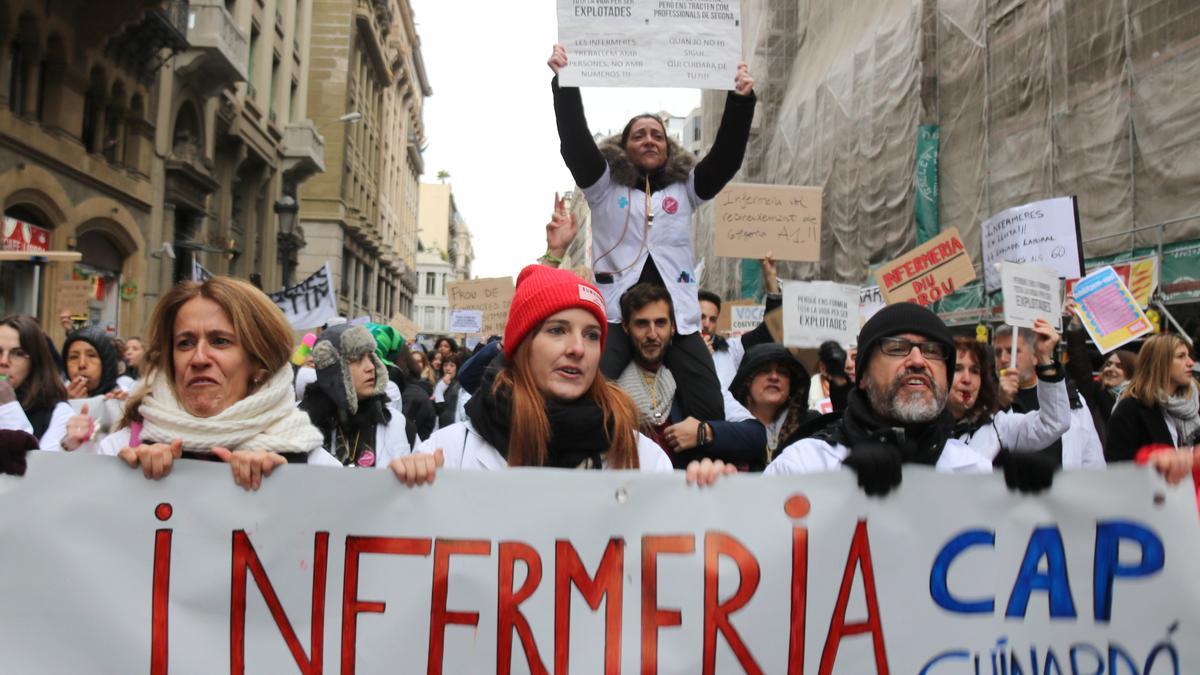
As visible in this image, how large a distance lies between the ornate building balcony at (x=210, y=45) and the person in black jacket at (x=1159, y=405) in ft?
66.6

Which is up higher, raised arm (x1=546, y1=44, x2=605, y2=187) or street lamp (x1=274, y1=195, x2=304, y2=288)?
street lamp (x1=274, y1=195, x2=304, y2=288)

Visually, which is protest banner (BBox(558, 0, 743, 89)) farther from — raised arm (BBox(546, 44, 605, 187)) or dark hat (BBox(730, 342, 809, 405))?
A: dark hat (BBox(730, 342, 809, 405))

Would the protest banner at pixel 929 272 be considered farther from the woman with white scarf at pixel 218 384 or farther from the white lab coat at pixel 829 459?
the woman with white scarf at pixel 218 384

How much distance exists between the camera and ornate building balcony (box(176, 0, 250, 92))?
20.7 metres

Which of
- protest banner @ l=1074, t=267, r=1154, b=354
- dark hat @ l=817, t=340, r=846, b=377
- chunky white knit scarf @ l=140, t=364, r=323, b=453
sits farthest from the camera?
dark hat @ l=817, t=340, r=846, b=377

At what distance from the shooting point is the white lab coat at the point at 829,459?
2.62 meters

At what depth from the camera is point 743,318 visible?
9906 millimetres

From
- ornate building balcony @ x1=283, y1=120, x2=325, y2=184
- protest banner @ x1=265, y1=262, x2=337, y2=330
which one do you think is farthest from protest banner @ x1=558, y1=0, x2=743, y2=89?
ornate building balcony @ x1=283, y1=120, x2=325, y2=184

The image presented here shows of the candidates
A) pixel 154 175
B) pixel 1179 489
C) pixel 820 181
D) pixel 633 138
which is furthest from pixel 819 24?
pixel 1179 489

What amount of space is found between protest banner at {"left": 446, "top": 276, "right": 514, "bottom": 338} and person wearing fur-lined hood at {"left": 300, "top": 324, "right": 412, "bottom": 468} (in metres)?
5.94

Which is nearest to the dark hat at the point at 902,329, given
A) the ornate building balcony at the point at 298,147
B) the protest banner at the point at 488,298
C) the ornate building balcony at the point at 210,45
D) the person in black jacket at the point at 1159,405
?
the person in black jacket at the point at 1159,405

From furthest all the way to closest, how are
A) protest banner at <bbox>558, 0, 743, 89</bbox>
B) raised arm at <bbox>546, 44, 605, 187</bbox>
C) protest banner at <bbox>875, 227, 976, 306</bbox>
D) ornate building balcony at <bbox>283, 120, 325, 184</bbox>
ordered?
1. ornate building balcony at <bbox>283, 120, 325, 184</bbox>
2. protest banner at <bbox>875, 227, 976, 306</bbox>
3. protest banner at <bbox>558, 0, 743, 89</bbox>
4. raised arm at <bbox>546, 44, 605, 187</bbox>

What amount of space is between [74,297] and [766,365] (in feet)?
25.5

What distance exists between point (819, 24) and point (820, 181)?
350 cm
